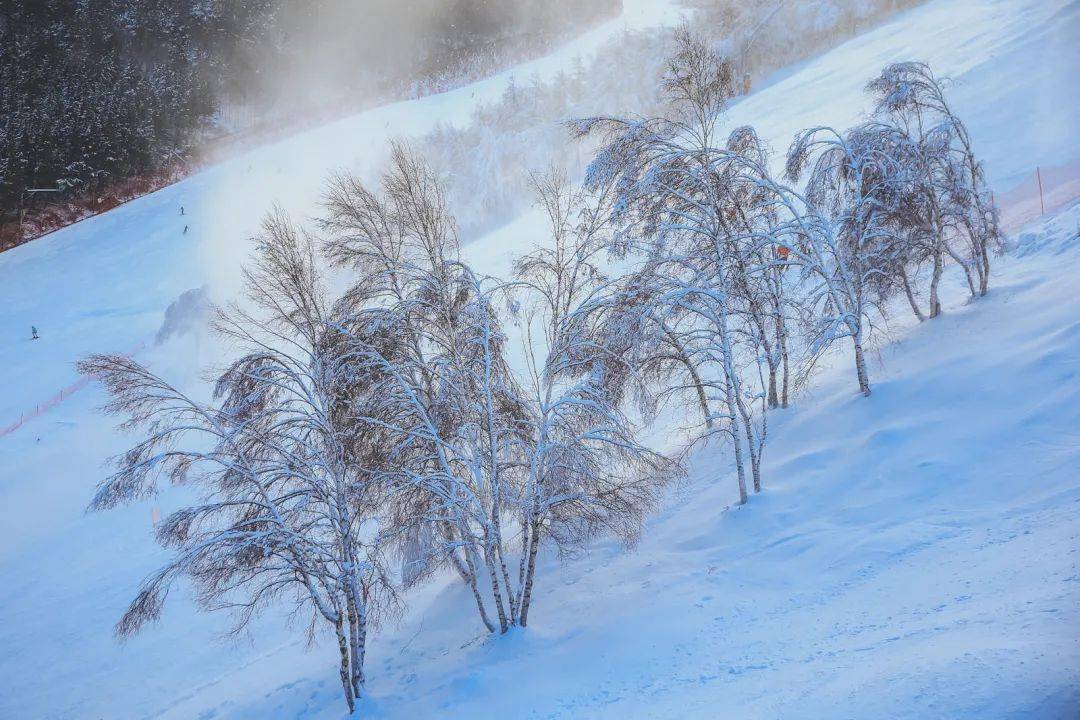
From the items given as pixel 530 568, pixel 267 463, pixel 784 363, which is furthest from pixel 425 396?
pixel 784 363

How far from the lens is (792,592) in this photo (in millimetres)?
8805

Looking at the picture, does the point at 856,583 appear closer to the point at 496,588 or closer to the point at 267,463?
the point at 496,588

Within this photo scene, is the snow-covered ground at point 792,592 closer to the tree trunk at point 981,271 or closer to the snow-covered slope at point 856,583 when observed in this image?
the snow-covered slope at point 856,583

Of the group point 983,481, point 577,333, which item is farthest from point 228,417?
point 983,481

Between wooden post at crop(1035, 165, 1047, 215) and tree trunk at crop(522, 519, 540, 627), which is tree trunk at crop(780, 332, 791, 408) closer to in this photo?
tree trunk at crop(522, 519, 540, 627)

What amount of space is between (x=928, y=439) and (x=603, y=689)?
7.82 m

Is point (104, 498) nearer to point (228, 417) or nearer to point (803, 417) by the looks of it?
point (228, 417)

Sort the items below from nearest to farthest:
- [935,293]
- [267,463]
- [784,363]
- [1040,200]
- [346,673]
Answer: [267,463]
[346,673]
[784,363]
[935,293]
[1040,200]

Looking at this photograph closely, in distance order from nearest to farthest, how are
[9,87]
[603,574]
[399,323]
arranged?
[399,323] < [603,574] < [9,87]

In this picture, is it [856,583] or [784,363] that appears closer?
[856,583]

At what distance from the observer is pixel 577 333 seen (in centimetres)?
1111

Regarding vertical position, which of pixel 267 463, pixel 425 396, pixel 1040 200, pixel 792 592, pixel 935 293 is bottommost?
pixel 792 592

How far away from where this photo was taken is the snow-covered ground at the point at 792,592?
5.95 metres

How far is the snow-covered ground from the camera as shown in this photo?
595cm
